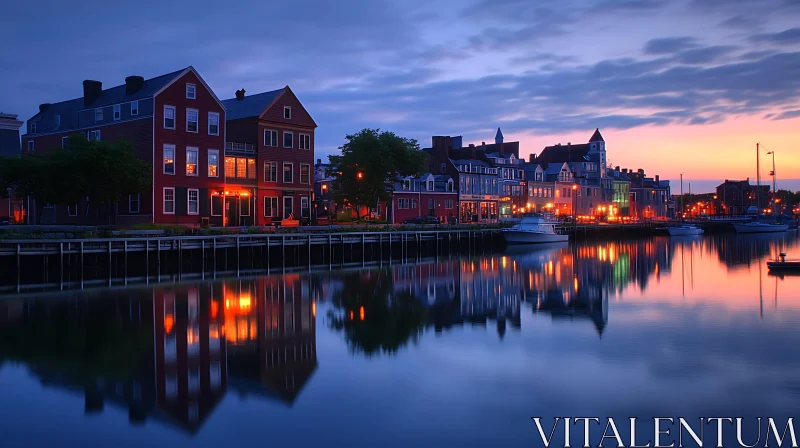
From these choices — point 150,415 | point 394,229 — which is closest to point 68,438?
point 150,415

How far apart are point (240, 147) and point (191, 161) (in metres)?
5.71

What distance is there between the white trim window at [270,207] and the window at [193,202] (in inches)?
281

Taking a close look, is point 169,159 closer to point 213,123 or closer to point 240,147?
point 213,123

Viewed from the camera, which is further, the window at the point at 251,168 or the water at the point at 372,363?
the window at the point at 251,168

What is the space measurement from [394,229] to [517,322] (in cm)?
3568

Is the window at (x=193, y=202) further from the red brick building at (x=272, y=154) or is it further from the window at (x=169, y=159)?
the red brick building at (x=272, y=154)

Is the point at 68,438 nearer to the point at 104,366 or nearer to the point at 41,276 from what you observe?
the point at 104,366

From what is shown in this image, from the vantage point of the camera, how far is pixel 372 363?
17.9m

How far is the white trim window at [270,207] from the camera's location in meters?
56.7

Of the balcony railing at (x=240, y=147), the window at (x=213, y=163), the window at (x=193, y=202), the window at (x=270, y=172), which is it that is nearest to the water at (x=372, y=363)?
the window at (x=193, y=202)

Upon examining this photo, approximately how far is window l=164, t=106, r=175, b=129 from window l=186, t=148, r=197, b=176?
2173mm

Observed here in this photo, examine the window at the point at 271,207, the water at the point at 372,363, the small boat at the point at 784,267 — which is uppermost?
the window at the point at 271,207

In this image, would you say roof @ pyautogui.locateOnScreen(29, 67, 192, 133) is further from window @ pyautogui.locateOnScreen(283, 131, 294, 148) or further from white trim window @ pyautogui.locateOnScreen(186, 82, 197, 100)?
window @ pyautogui.locateOnScreen(283, 131, 294, 148)

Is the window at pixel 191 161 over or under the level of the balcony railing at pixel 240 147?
under
